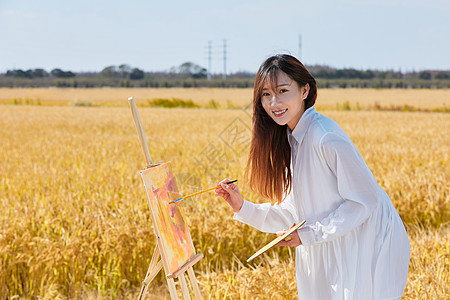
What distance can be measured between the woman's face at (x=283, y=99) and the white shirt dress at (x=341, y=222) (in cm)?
7

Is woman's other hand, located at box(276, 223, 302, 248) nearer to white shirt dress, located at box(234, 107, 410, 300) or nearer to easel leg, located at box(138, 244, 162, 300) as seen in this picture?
white shirt dress, located at box(234, 107, 410, 300)

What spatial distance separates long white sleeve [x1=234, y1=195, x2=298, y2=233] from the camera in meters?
2.21

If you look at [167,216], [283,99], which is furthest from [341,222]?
[167,216]

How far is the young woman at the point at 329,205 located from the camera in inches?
72.7

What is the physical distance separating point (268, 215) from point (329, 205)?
40 cm

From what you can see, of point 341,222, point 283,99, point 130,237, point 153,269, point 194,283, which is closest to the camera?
point 341,222

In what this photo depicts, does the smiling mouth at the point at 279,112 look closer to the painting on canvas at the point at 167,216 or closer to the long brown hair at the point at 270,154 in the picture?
the long brown hair at the point at 270,154

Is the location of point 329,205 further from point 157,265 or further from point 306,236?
point 157,265

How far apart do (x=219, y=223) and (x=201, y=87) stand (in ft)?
171

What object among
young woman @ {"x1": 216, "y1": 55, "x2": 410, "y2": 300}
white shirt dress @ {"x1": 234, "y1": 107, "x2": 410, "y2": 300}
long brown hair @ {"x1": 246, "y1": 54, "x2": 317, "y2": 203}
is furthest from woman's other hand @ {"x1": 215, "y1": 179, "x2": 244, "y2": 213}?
white shirt dress @ {"x1": 234, "y1": 107, "x2": 410, "y2": 300}

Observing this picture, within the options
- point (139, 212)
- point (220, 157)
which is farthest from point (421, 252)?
point (220, 157)

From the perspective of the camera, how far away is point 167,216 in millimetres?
2057

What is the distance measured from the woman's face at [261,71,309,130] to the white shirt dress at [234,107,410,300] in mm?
74

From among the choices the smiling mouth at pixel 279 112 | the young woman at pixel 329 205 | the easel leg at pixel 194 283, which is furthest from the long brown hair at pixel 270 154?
the easel leg at pixel 194 283
